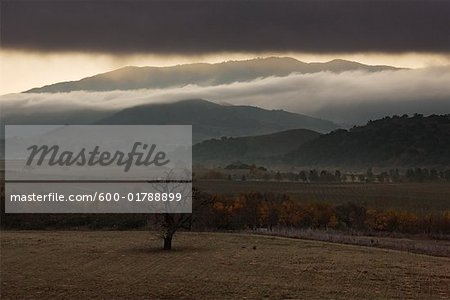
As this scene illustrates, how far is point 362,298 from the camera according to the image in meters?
34.1

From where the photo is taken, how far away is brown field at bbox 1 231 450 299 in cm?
3525

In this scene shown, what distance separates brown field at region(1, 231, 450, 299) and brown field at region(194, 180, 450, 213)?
178ft

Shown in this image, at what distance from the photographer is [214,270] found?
43.1m

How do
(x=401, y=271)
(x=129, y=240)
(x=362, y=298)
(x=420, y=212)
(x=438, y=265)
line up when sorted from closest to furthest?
1. (x=362, y=298)
2. (x=401, y=271)
3. (x=438, y=265)
4. (x=129, y=240)
5. (x=420, y=212)

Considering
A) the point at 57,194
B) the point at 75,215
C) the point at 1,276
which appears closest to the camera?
the point at 1,276

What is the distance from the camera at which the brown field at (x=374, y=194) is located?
117 m

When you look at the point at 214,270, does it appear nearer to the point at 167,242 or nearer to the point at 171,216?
the point at 171,216

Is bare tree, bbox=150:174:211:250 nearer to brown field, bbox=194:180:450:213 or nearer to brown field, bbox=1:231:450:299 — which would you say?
brown field, bbox=1:231:450:299

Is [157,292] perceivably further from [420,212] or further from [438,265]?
[420,212]

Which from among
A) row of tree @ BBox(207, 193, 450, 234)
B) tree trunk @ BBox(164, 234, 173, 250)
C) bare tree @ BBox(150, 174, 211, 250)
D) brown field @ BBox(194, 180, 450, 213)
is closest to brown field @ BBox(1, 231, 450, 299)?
tree trunk @ BBox(164, 234, 173, 250)

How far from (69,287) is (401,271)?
2088 centimetres

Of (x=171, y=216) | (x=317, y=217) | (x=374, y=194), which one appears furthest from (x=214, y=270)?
(x=374, y=194)

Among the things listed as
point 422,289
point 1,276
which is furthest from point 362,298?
point 1,276

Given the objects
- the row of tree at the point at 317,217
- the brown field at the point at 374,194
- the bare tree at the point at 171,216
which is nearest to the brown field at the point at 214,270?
the bare tree at the point at 171,216
